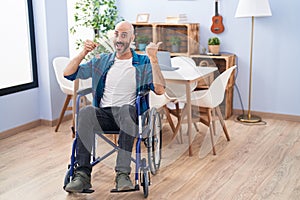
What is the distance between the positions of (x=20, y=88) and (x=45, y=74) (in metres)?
0.31

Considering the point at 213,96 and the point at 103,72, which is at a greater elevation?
the point at 103,72

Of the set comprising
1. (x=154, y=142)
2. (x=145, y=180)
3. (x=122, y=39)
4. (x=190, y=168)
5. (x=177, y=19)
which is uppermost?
(x=177, y=19)

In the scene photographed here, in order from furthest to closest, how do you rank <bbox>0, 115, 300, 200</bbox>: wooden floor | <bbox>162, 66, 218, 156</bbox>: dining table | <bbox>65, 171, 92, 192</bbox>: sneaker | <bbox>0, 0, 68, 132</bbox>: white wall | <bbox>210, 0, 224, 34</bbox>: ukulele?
<bbox>210, 0, 224, 34</bbox>: ukulele < <bbox>0, 0, 68, 132</bbox>: white wall < <bbox>162, 66, 218, 156</bbox>: dining table < <bbox>0, 115, 300, 200</bbox>: wooden floor < <bbox>65, 171, 92, 192</bbox>: sneaker

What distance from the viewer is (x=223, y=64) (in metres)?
4.75

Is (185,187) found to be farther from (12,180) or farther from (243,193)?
(12,180)

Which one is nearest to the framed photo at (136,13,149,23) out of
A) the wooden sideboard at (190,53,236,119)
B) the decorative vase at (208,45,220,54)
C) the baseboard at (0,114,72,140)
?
the wooden sideboard at (190,53,236,119)

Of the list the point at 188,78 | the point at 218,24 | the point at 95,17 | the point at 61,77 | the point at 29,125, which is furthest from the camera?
the point at 95,17

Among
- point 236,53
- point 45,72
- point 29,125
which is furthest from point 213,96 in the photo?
point 29,125

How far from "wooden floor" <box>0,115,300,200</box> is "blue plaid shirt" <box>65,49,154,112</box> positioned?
0.64 m

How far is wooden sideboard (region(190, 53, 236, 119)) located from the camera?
458 cm

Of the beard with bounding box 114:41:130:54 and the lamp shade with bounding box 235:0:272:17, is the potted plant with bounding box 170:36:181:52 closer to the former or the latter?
the lamp shade with bounding box 235:0:272:17

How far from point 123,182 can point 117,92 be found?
654 mm

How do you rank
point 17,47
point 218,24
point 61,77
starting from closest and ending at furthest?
point 61,77
point 17,47
point 218,24

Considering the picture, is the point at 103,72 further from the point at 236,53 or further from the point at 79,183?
→ the point at 236,53
